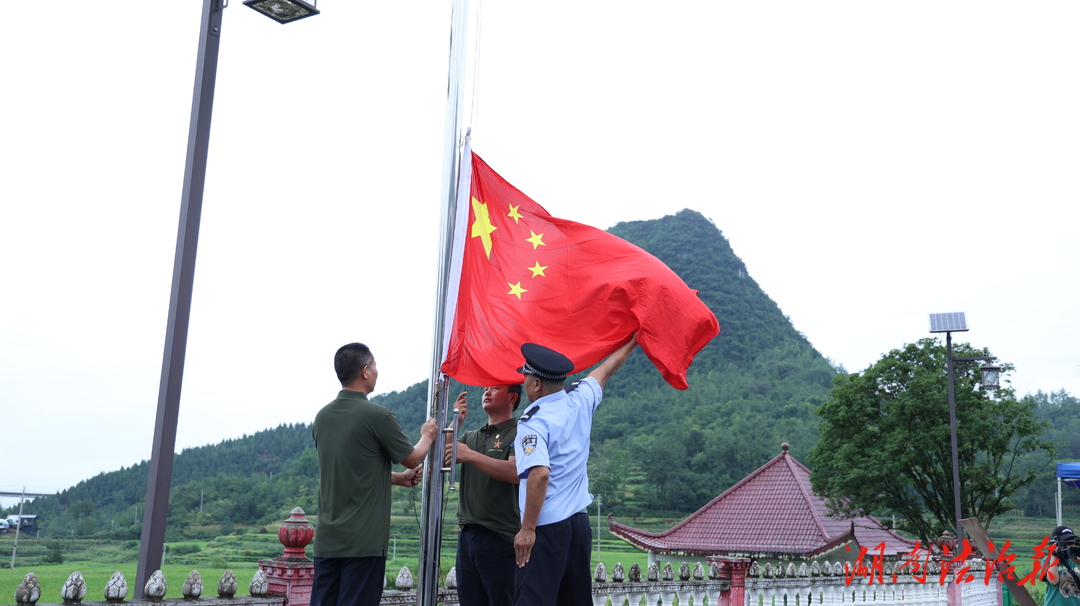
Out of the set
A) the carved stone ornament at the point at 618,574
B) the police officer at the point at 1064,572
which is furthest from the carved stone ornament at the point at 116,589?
the police officer at the point at 1064,572

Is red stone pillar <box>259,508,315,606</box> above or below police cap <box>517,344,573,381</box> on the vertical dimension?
below

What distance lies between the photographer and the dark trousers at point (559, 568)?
4.07 m

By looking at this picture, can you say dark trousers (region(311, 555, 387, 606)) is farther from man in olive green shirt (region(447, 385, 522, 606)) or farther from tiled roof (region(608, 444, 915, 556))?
tiled roof (region(608, 444, 915, 556))

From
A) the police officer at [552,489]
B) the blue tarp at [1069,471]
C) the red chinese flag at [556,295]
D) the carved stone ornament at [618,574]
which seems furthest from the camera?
the blue tarp at [1069,471]

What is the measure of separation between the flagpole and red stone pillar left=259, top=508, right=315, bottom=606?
1.11 meters

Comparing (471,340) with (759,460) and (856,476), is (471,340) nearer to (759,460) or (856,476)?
(856,476)

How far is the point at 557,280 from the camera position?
5461mm

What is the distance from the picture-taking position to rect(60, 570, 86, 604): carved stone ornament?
4219mm

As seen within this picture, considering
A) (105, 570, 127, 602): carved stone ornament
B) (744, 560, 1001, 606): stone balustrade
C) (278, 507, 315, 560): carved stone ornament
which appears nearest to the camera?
(105, 570, 127, 602): carved stone ornament

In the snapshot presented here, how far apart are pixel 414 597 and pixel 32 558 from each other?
111m

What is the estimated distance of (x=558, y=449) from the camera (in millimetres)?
4242

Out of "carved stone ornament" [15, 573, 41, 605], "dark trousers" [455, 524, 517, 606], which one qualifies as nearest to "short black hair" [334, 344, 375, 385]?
"dark trousers" [455, 524, 517, 606]

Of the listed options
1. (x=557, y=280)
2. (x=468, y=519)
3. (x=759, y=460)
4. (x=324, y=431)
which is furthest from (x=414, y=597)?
(x=759, y=460)

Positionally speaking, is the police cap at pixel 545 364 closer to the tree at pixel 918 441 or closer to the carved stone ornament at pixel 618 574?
the carved stone ornament at pixel 618 574
